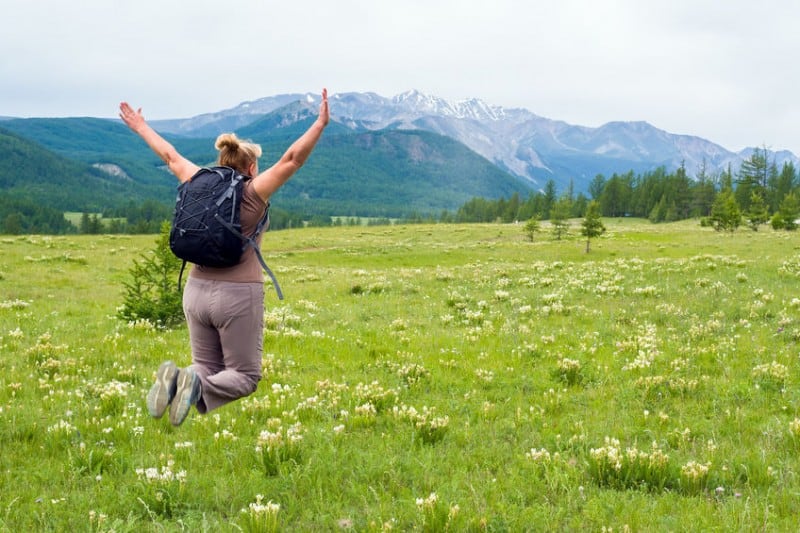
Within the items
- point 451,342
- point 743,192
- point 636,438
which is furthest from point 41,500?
point 743,192

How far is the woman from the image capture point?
5.30 meters

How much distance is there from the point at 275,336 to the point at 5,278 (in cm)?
1980

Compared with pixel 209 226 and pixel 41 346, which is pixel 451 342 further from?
pixel 41 346

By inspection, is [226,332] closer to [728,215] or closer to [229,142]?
[229,142]

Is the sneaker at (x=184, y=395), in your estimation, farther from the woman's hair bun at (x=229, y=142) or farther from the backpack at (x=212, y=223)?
the woman's hair bun at (x=229, y=142)

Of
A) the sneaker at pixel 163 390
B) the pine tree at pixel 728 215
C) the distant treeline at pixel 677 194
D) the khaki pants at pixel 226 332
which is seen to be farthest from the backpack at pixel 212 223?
the distant treeline at pixel 677 194

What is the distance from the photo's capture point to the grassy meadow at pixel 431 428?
484 centimetres

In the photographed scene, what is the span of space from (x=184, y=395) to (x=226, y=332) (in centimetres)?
74

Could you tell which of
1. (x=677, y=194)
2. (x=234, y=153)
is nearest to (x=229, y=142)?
(x=234, y=153)

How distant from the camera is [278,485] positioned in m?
5.38

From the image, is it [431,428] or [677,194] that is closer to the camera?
[431,428]

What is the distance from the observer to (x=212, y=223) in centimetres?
520

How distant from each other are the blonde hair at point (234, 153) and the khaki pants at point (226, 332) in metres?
1.37

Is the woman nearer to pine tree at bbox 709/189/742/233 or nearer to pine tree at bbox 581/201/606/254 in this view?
pine tree at bbox 581/201/606/254
